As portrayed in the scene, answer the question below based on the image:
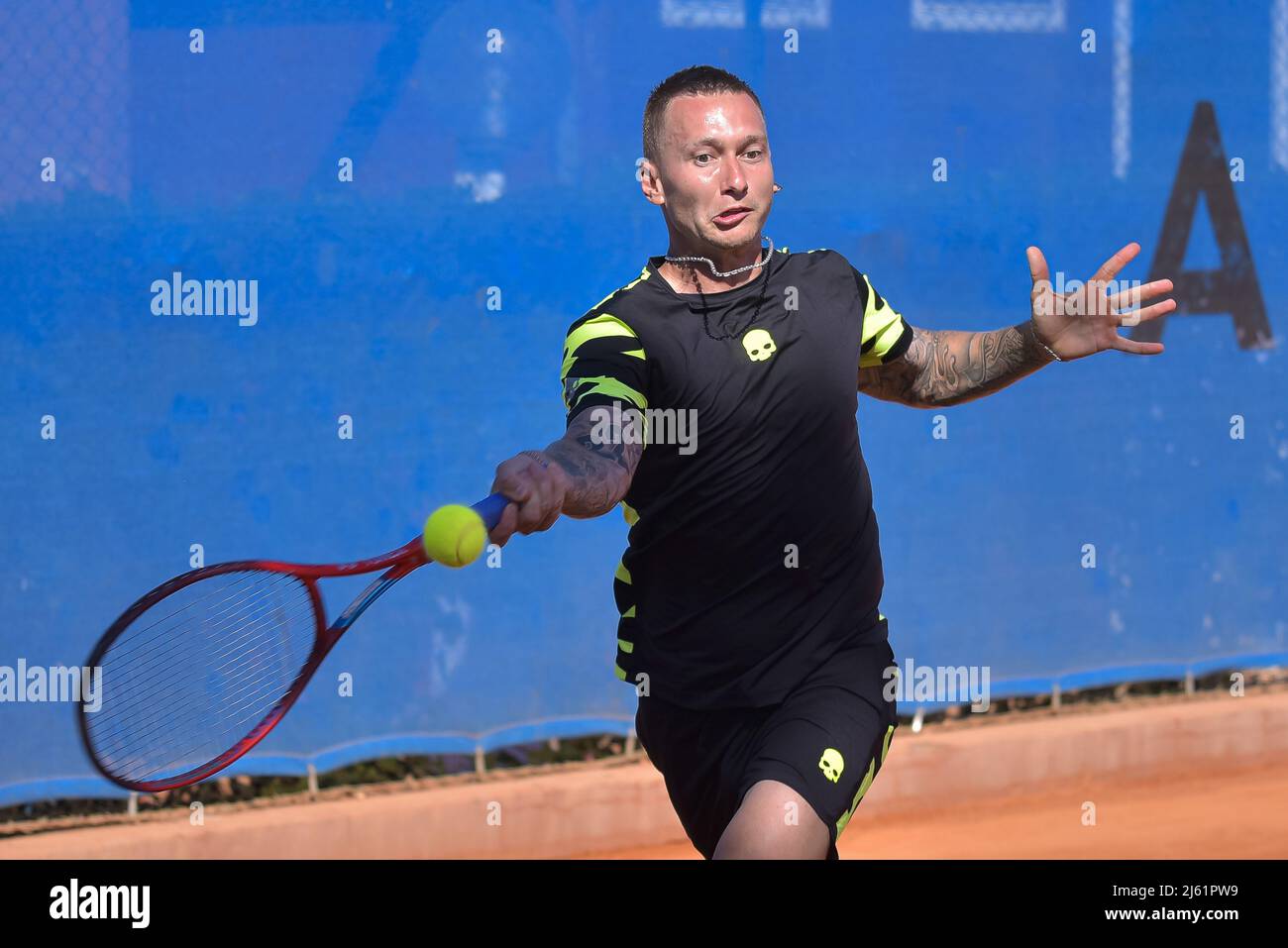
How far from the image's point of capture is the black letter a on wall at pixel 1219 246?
5.88 meters

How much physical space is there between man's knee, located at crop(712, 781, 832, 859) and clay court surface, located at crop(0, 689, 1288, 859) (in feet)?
8.04

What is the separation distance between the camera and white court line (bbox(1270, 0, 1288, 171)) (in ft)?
19.5

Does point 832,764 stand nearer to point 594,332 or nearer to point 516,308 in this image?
point 594,332

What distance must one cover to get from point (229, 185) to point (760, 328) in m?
2.41

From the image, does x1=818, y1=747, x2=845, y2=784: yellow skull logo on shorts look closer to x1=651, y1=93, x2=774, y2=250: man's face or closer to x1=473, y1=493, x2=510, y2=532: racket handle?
x1=473, y1=493, x2=510, y2=532: racket handle

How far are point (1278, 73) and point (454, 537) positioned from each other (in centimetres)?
474

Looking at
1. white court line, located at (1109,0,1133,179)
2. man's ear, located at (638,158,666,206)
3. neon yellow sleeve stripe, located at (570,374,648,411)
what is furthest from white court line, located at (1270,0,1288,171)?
neon yellow sleeve stripe, located at (570,374,648,411)

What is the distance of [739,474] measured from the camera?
9.98ft

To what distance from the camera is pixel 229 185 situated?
4.91 m

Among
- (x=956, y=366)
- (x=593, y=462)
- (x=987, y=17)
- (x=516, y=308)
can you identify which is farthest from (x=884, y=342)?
(x=987, y=17)

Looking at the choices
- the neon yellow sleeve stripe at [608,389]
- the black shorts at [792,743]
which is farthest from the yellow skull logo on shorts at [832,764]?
the neon yellow sleeve stripe at [608,389]

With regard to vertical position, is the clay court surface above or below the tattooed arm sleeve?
below

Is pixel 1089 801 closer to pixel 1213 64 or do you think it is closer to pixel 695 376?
pixel 1213 64
